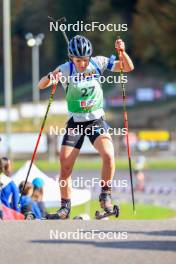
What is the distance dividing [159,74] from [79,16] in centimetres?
891

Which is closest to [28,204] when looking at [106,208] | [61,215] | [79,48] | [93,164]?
[61,215]

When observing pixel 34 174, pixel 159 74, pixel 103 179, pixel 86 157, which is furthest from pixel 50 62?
pixel 103 179

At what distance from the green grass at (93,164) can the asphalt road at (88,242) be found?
36266 mm

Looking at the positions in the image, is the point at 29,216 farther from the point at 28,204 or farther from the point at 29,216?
the point at 28,204

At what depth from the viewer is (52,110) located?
70.6 meters

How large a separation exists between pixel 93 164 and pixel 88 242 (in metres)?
42.6

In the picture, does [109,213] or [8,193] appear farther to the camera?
[8,193]

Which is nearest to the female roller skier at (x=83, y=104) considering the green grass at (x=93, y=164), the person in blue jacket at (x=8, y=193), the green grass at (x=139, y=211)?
the person in blue jacket at (x=8, y=193)

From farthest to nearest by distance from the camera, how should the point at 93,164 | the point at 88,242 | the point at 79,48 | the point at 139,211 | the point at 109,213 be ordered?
1. the point at 93,164
2. the point at 139,211
3. the point at 109,213
4. the point at 79,48
5. the point at 88,242

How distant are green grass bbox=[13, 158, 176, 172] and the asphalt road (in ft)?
119

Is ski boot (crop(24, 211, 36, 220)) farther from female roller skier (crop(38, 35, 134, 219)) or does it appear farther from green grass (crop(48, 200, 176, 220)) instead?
green grass (crop(48, 200, 176, 220))

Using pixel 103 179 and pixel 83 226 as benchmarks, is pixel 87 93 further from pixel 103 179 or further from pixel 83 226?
pixel 83 226

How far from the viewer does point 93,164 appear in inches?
2013

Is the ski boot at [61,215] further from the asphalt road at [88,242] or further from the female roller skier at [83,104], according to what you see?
the asphalt road at [88,242]
